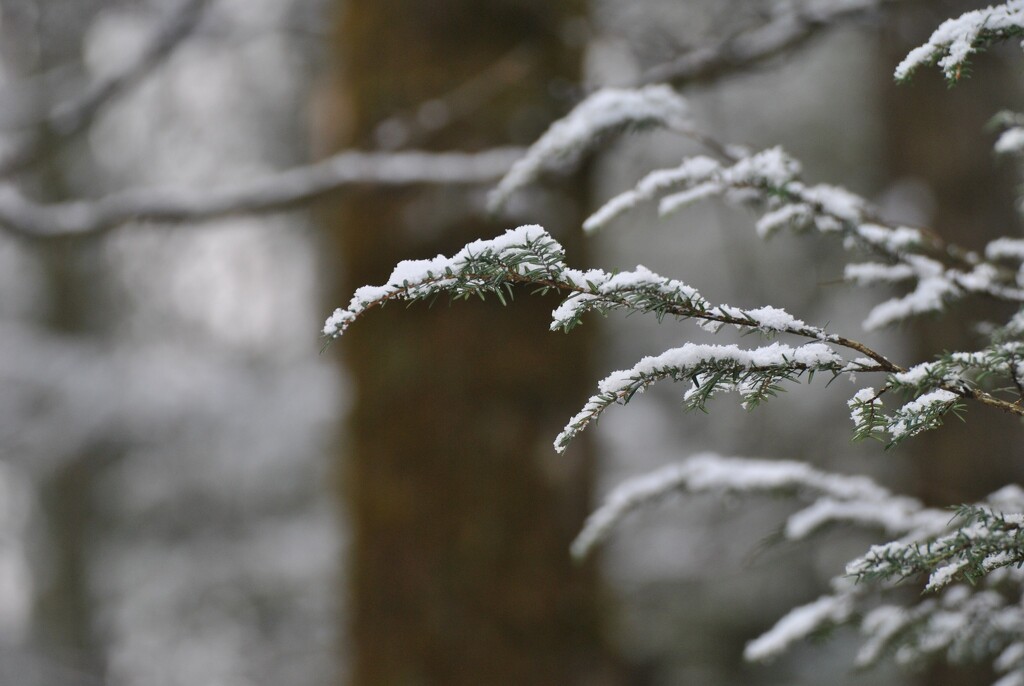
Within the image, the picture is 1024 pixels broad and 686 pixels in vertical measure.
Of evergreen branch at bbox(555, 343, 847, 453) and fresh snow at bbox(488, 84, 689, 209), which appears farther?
fresh snow at bbox(488, 84, 689, 209)

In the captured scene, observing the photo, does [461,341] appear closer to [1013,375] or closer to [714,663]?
[1013,375]

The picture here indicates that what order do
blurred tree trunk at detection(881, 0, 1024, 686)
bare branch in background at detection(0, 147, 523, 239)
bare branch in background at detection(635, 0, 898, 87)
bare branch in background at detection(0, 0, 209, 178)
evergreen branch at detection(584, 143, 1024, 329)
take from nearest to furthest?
1. evergreen branch at detection(584, 143, 1024, 329)
2. bare branch in background at detection(635, 0, 898, 87)
3. bare branch in background at detection(0, 147, 523, 239)
4. bare branch in background at detection(0, 0, 209, 178)
5. blurred tree trunk at detection(881, 0, 1024, 686)

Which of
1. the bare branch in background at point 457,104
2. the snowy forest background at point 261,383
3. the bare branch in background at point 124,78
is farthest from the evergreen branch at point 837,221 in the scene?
the snowy forest background at point 261,383

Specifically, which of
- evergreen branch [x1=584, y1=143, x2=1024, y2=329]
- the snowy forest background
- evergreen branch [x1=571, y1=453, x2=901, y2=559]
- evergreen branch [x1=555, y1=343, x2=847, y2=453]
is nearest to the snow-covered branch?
evergreen branch [x1=571, y1=453, x2=901, y2=559]

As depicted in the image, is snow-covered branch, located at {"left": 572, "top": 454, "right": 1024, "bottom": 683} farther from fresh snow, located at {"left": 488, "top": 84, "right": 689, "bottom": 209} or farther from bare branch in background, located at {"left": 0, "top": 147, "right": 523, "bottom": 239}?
bare branch in background, located at {"left": 0, "top": 147, "right": 523, "bottom": 239}

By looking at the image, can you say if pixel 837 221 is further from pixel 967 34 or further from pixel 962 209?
pixel 962 209

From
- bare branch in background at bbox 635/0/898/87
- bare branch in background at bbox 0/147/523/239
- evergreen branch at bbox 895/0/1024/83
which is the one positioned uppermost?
bare branch in background at bbox 0/147/523/239
